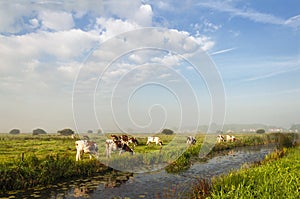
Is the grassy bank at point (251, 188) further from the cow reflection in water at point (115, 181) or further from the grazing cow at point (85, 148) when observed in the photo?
the grazing cow at point (85, 148)

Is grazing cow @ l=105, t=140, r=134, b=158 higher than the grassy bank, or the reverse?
grazing cow @ l=105, t=140, r=134, b=158

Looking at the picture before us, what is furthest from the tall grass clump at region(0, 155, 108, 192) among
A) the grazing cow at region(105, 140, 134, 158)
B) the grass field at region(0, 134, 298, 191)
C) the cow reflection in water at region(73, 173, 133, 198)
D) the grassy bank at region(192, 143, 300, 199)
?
the grassy bank at region(192, 143, 300, 199)

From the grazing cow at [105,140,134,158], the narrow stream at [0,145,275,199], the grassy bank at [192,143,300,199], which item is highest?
the grazing cow at [105,140,134,158]

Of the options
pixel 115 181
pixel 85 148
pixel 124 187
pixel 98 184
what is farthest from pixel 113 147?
pixel 124 187

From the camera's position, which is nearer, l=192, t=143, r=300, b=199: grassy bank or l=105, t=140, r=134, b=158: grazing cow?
l=192, t=143, r=300, b=199: grassy bank

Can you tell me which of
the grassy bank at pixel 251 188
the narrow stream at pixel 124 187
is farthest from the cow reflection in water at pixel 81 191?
the grassy bank at pixel 251 188

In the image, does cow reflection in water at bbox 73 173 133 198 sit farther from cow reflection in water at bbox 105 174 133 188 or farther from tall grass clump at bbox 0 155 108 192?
tall grass clump at bbox 0 155 108 192

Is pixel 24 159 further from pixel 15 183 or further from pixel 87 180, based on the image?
pixel 87 180

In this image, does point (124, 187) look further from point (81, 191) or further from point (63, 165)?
point (63, 165)

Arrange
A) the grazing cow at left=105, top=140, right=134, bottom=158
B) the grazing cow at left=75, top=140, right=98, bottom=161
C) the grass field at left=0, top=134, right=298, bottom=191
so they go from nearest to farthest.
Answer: the grass field at left=0, top=134, right=298, bottom=191, the grazing cow at left=75, top=140, right=98, bottom=161, the grazing cow at left=105, top=140, right=134, bottom=158

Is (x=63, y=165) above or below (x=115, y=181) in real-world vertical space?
above

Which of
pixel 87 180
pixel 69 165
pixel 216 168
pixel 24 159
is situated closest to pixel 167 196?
pixel 87 180

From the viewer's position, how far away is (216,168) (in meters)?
16.3

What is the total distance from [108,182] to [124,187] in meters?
1.11
